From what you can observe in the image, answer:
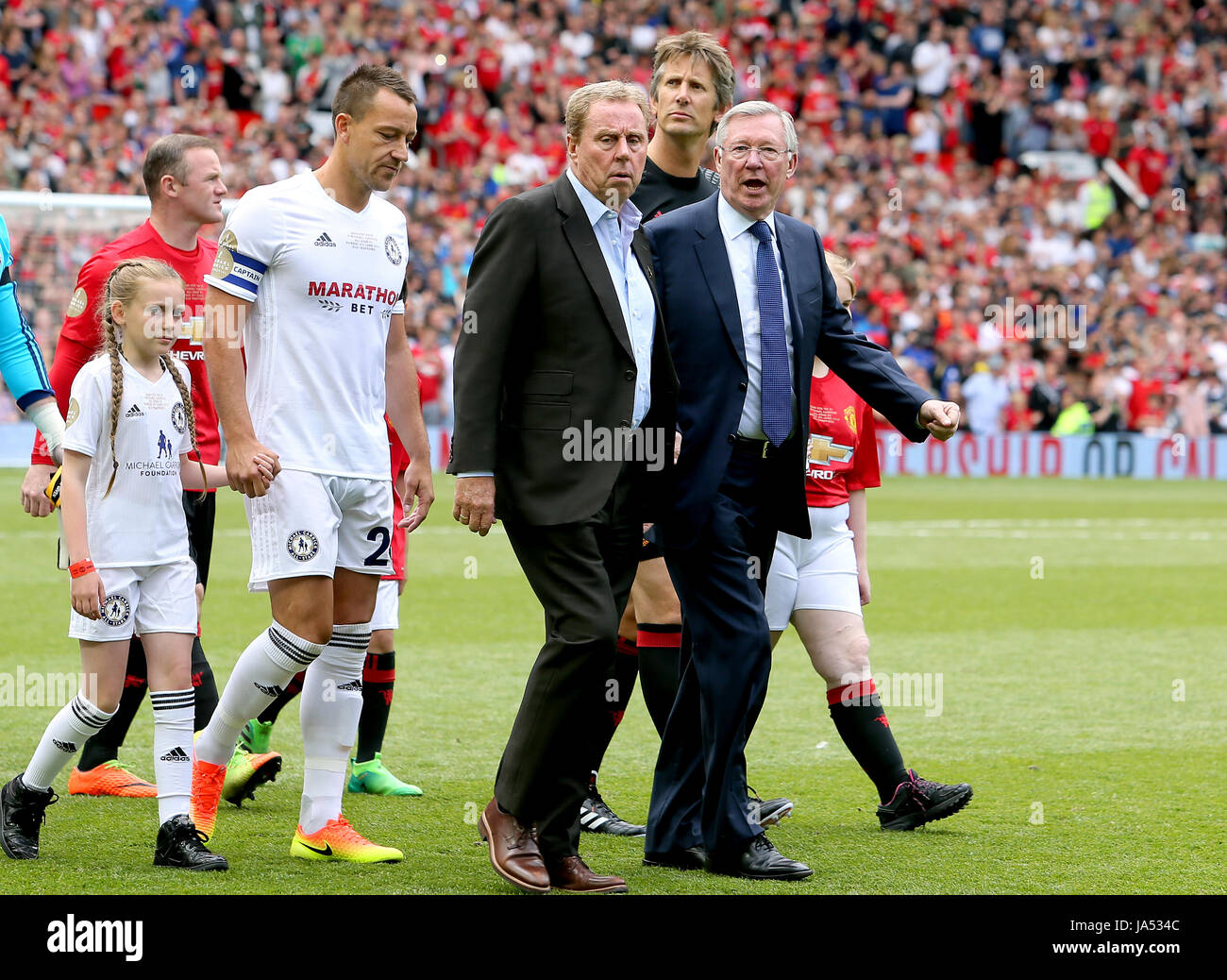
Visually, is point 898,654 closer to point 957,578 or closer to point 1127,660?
point 1127,660

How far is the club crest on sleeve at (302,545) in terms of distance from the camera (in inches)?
192

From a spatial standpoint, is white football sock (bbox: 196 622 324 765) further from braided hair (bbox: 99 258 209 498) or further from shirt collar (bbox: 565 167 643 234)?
shirt collar (bbox: 565 167 643 234)

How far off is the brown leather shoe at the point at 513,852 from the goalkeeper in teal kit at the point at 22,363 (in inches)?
73.0

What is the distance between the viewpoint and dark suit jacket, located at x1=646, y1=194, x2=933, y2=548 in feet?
16.5

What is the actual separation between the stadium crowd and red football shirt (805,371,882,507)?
1483 cm

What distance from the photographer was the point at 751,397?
202 inches

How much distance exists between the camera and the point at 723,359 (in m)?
5.06

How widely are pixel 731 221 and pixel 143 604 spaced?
2.08m

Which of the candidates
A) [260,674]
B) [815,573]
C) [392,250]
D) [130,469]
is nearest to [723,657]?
[815,573]

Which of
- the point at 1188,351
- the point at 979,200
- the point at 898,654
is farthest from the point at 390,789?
the point at 979,200

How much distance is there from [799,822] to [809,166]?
24.4 m

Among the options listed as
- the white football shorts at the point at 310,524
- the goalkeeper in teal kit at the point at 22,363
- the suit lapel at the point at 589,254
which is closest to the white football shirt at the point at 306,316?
the white football shorts at the point at 310,524

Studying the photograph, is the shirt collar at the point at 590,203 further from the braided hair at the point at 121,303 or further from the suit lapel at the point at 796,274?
the braided hair at the point at 121,303

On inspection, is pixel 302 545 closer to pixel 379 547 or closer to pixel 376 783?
pixel 379 547
